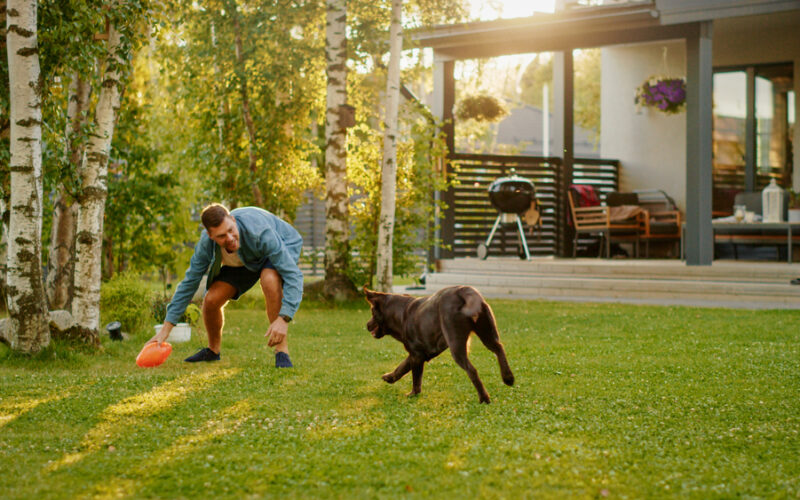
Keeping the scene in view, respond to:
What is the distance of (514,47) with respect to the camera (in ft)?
46.2

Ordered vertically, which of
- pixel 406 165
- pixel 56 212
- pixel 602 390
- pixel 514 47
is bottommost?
pixel 602 390

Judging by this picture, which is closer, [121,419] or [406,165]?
[121,419]

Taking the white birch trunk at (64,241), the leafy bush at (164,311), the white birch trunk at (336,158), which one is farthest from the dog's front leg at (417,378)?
the white birch trunk at (336,158)

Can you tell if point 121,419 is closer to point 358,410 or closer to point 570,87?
point 358,410

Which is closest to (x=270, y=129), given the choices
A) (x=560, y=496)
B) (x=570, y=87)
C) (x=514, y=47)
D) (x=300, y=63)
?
(x=300, y=63)

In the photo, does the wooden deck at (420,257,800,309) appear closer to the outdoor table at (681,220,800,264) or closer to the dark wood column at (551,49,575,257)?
the outdoor table at (681,220,800,264)

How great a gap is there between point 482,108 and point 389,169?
4839 millimetres

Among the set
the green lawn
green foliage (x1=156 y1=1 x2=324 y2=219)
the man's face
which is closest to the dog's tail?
the green lawn

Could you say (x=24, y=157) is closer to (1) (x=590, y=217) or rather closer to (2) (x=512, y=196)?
(2) (x=512, y=196)

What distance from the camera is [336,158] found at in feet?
36.2

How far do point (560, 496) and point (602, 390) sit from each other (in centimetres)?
222

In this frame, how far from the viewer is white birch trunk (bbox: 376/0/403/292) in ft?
35.0

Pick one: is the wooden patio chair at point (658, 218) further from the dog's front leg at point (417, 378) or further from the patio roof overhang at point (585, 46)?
the dog's front leg at point (417, 378)

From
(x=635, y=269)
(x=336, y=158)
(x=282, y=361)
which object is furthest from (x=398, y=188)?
(x=282, y=361)
